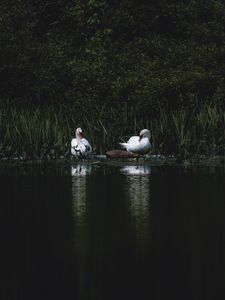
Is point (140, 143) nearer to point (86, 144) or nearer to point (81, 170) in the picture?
point (86, 144)

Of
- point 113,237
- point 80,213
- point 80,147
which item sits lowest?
point 113,237

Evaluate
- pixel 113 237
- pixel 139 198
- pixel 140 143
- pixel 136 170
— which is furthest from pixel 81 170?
pixel 113 237

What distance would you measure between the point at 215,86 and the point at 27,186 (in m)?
12.2

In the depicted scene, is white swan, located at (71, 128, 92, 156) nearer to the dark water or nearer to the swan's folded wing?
the swan's folded wing

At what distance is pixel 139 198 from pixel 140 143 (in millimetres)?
8412

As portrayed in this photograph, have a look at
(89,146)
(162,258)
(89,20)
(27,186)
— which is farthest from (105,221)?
(89,20)

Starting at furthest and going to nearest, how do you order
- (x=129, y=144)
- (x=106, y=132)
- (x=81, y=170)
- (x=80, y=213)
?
(x=106, y=132)
(x=129, y=144)
(x=81, y=170)
(x=80, y=213)

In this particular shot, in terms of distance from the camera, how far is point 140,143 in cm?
2367

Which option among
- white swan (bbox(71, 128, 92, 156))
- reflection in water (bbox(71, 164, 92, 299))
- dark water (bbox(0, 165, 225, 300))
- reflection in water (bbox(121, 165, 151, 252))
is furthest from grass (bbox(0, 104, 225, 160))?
dark water (bbox(0, 165, 225, 300))

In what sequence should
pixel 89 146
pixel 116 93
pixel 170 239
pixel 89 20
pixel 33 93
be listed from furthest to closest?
pixel 89 20, pixel 33 93, pixel 116 93, pixel 89 146, pixel 170 239

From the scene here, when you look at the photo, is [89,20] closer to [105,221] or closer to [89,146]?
[89,146]

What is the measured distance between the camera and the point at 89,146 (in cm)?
2353

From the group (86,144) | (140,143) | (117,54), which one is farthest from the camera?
(117,54)

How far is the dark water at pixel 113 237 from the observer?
8828 mm
